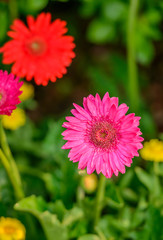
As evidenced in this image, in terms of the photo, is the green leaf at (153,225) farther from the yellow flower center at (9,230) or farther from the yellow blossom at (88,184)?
the yellow flower center at (9,230)

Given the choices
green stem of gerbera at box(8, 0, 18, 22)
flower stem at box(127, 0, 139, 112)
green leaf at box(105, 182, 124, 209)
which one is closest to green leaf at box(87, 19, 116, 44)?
flower stem at box(127, 0, 139, 112)

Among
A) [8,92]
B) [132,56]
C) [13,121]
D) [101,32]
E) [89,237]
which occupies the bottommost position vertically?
[89,237]

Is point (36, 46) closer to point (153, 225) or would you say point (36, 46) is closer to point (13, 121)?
point (13, 121)

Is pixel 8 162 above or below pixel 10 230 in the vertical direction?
above

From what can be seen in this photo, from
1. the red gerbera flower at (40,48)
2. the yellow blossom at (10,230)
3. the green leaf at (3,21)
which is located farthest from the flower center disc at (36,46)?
the yellow blossom at (10,230)

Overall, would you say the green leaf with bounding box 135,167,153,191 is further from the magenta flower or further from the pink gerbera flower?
the magenta flower

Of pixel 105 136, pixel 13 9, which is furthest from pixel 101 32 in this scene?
pixel 105 136

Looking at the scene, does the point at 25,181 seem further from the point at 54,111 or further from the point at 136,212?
the point at 54,111
